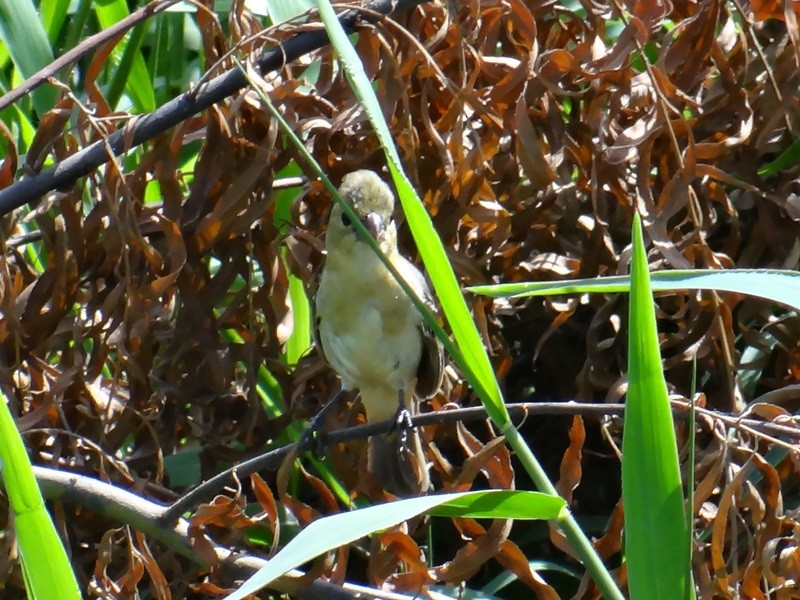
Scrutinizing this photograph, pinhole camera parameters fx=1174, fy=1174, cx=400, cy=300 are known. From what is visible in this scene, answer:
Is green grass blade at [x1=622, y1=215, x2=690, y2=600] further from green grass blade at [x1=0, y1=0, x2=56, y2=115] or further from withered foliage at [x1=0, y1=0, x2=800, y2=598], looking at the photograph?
green grass blade at [x1=0, y1=0, x2=56, y2=115]

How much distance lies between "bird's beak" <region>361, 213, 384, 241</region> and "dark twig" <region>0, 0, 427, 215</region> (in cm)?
35

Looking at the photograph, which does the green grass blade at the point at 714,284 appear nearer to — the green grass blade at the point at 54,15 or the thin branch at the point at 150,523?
the thin branch at the point at 150,523

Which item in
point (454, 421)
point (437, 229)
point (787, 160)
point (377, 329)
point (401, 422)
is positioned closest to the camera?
point (454, 421)

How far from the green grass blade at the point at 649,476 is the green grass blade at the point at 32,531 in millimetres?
456

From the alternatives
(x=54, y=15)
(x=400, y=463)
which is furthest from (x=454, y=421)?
(x=54, y=15)

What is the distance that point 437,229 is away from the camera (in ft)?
5.44

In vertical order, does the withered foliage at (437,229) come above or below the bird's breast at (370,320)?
above

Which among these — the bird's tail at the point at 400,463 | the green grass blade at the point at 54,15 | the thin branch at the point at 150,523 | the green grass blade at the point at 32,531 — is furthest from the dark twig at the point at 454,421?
the green grass blade at the point at 54,15

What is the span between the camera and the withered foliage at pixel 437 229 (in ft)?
5.14

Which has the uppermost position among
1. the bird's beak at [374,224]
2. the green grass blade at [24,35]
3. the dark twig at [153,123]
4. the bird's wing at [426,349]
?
the green grass blade at [24,35]

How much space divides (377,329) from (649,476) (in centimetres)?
132

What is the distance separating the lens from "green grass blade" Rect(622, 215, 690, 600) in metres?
0.92

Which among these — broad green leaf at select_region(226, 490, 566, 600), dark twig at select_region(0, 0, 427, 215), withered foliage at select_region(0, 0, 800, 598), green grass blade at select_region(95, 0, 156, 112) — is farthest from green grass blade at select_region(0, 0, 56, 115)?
broad green leaf at select_region(226, 490, 566, 600)

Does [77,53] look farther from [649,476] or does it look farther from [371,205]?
[649,476]
